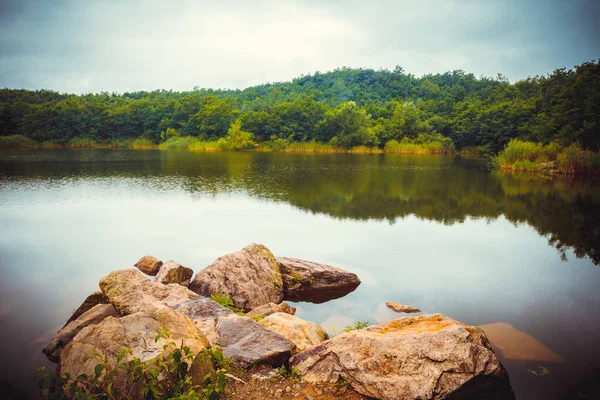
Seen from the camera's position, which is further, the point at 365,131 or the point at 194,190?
the point at 365,131

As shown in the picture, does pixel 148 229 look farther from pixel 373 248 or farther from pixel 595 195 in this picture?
pixel 595 195

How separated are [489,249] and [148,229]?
12777 mm

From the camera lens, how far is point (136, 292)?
668cm

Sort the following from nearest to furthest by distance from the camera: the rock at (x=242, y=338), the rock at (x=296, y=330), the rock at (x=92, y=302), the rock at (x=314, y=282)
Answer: the rock at (x=242, y=338)
the rock at (x=296, y=330)
the rock at (x=92, y=302)
the rock at (x=314, y=282)

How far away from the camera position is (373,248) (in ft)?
41.6

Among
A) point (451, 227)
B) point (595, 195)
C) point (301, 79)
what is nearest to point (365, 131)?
point (595, 195)

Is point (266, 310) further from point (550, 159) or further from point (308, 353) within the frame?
point (550, 159)

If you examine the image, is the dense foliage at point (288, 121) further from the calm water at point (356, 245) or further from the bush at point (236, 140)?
the calm water at point (356, 245)

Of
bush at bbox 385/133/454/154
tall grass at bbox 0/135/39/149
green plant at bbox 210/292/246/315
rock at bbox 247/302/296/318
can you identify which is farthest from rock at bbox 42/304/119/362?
tall grass at bbox 0/135/39/149

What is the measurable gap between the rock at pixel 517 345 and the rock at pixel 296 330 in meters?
3.29

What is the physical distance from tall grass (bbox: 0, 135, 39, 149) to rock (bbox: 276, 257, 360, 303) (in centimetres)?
7286

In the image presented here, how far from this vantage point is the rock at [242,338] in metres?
5.05

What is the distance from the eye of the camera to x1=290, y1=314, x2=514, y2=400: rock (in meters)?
4.61

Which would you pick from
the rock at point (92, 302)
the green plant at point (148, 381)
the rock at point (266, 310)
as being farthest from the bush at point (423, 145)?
the green plant at point (148, 381)
